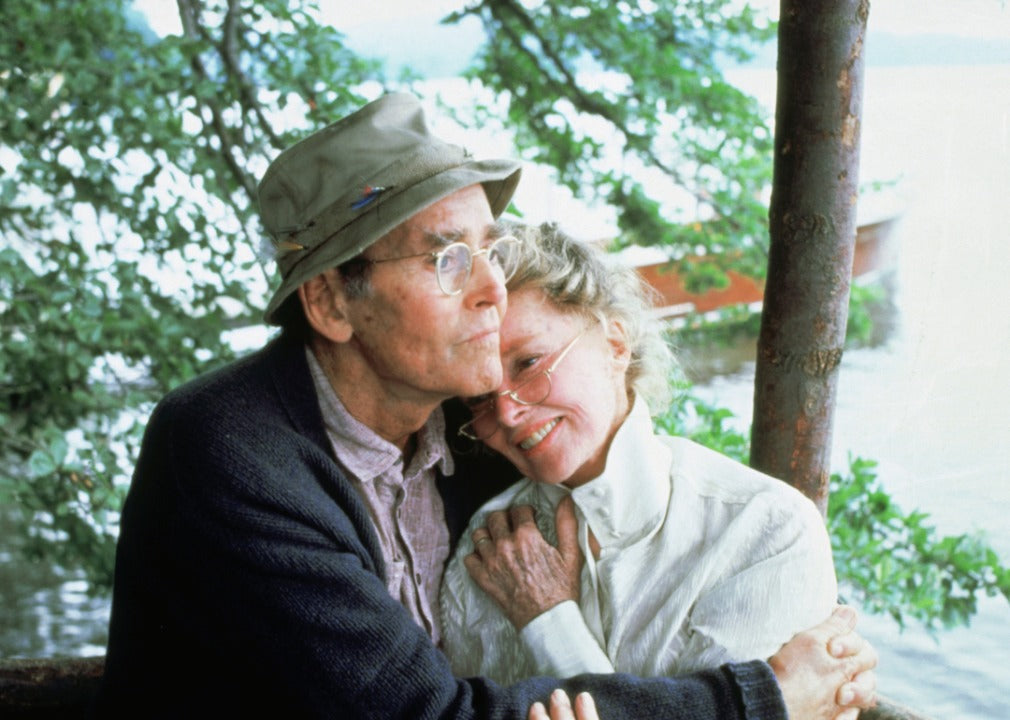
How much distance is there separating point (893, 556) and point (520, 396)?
5.21 ft

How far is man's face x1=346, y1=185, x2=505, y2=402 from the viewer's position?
1.88 metres

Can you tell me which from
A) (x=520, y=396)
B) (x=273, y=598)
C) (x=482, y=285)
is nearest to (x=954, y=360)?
(x=520, y=396)

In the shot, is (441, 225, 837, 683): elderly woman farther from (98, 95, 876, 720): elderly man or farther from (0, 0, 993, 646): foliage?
(0, 0, 993, 646): foliage

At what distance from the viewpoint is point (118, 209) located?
3527 millimetres

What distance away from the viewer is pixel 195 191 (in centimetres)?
364

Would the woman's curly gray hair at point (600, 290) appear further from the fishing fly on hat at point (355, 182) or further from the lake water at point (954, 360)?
the lake water at point (954, 360)

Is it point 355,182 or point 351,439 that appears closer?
point 355,182

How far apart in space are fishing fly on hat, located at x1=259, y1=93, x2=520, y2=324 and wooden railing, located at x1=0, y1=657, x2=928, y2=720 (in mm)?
1389

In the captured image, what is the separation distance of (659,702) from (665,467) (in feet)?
1.61

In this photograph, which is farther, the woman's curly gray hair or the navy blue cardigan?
the woman's curly gray hair

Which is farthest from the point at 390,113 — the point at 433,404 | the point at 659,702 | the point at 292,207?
the point at 659,702

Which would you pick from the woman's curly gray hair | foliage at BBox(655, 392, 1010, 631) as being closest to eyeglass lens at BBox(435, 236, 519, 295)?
the woman's curly gray hair

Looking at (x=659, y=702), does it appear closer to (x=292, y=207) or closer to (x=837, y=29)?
(x=292, y=207)

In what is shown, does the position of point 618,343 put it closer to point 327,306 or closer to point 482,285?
point 482,285
